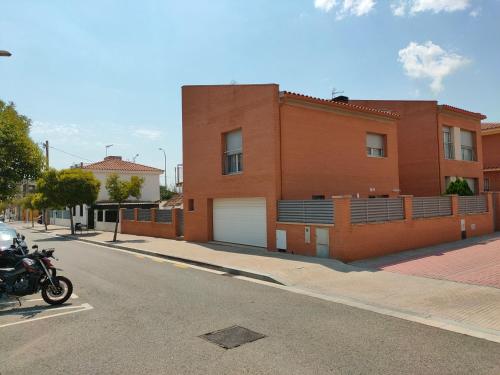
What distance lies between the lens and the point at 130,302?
7395 millimetres

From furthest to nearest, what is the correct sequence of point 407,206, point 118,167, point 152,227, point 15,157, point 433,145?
point 118,167 → point 152,227 → point 433,145 → point 407,206 → point 15,157

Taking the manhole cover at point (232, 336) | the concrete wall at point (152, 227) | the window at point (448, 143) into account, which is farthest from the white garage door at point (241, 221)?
the window at point (448, 143)

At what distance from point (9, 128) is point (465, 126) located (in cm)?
2255

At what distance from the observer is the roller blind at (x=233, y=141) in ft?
53.2

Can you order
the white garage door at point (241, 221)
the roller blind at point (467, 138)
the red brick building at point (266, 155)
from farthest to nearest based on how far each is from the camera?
1. the roller blind at point (467, 138)
2. the white garage door at point (241, 221)
3. the red brick building at point (266, 155)

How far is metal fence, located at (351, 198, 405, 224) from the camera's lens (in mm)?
11898

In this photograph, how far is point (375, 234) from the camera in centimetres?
1224

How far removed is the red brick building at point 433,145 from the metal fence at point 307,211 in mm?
10986

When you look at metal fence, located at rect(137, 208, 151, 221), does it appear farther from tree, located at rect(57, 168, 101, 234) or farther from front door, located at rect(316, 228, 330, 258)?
front door, located at rect(316, 228, 330, 258)

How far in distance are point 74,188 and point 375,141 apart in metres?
19.3

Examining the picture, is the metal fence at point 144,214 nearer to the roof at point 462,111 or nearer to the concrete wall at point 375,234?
the concrete wall at point 375,234

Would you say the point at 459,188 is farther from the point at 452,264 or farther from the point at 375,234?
the point at 452,264

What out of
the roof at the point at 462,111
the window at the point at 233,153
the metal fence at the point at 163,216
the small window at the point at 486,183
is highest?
the roof at the point at 462,111

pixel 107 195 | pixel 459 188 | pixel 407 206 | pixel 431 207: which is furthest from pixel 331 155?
pixel 107 195
